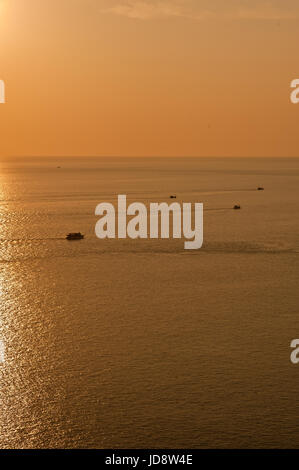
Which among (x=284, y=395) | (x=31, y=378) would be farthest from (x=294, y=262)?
(x=31, y=378)

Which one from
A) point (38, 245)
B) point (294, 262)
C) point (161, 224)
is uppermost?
point (161, 224)

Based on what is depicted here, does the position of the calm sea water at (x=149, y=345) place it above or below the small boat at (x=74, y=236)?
below

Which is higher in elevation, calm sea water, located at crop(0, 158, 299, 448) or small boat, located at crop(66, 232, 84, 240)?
small boat, located at crop(66, 232, 84, 240)

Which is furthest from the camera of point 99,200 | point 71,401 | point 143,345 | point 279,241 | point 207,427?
point 99,200

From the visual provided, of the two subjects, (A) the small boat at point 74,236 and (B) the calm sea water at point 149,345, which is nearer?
(B) the calm sea water at point 149,345

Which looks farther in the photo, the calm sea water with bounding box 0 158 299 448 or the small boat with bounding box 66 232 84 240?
the small boat with bounding box 66 232 84 240

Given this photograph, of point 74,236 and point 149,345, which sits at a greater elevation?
Result: point 74,236

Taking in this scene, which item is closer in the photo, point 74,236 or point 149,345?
point 149,345

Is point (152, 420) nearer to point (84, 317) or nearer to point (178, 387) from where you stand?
point (178, 387)
